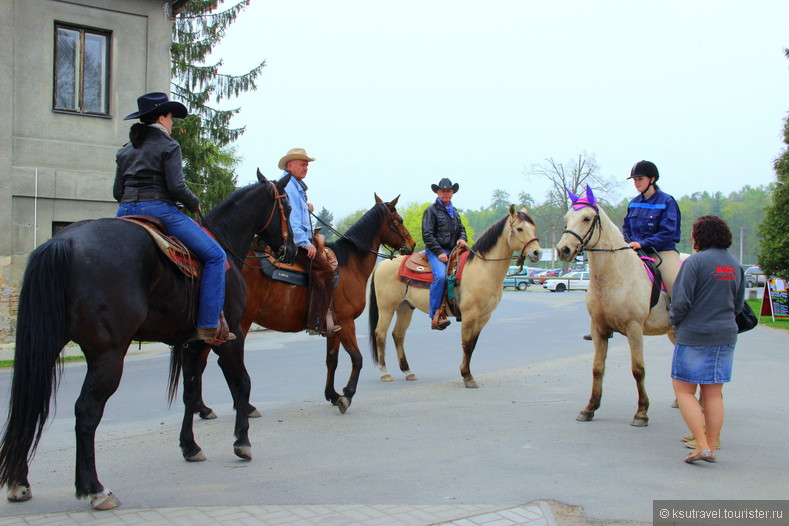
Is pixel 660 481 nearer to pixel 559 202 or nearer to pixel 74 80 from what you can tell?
pixel 74 80

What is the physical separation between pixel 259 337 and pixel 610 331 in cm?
1171

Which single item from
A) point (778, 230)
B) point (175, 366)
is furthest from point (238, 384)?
point (778, 230)

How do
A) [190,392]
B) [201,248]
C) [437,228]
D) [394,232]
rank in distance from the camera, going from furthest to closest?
[437,228], [394,232], [190,392], [201,248]

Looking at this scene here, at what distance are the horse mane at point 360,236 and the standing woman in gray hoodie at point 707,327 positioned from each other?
411 centimetres

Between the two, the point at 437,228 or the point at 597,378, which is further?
the point at 437,228

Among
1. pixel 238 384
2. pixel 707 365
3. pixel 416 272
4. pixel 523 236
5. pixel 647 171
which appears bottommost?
pixel 238 384


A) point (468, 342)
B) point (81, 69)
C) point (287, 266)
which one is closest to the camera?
point (287, 266)

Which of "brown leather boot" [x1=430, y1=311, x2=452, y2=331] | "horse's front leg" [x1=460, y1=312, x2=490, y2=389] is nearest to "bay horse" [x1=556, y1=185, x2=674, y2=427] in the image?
"horse's front leg" [x1=460, y1=312, x2=490, y2=389]

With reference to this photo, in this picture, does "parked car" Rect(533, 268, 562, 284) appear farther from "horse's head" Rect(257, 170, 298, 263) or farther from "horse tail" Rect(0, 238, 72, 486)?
"horse tail" Rect(0, 238, 72, 486)

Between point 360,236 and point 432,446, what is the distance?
335 cm

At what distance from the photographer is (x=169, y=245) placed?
4.81m

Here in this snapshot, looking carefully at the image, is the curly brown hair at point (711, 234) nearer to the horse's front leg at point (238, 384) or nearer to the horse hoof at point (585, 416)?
the horse hoof at point (585, 416)

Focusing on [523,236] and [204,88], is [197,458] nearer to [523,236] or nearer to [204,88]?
[523,236]

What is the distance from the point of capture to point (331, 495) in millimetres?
4742
